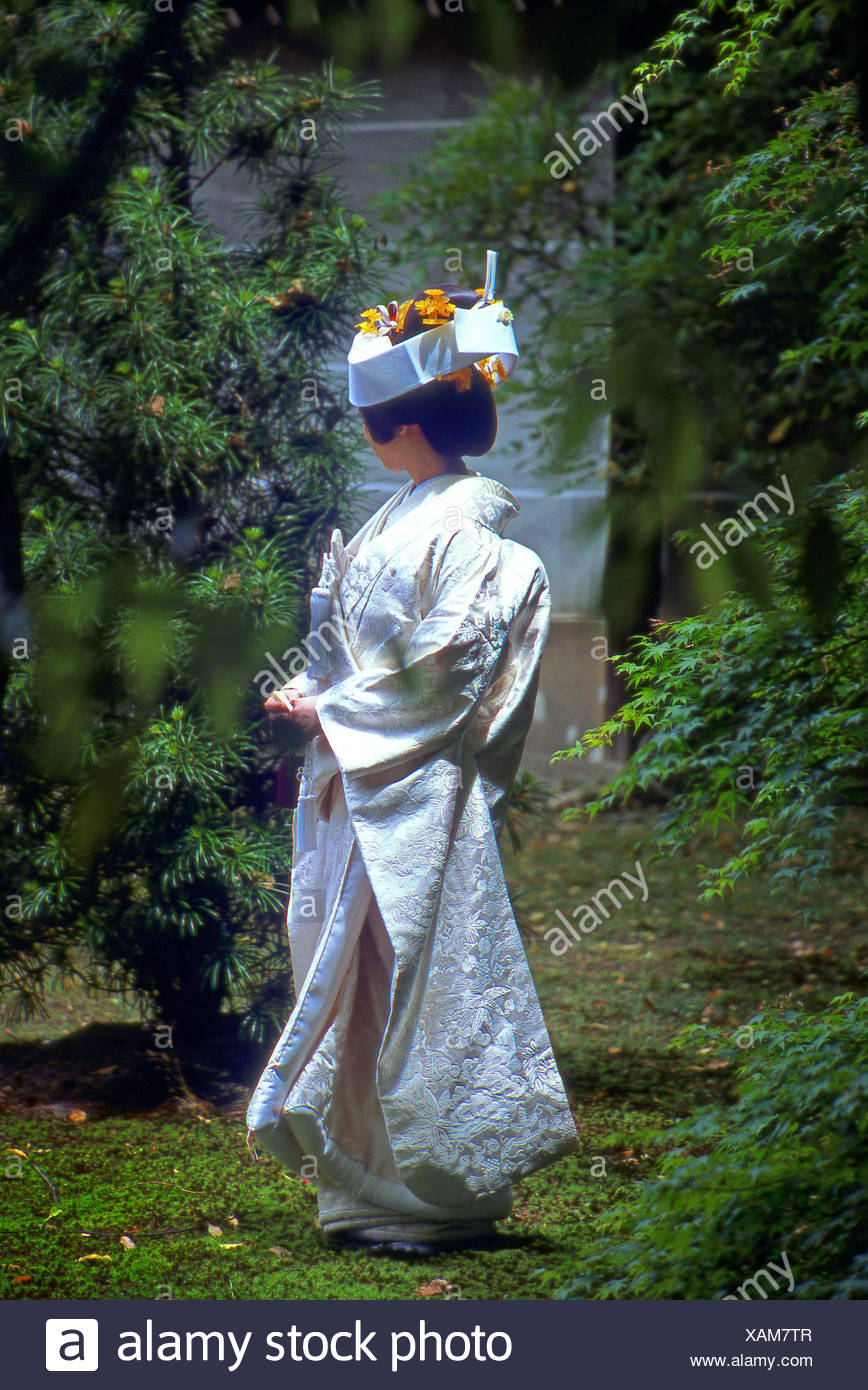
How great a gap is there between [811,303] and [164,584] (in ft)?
7.90

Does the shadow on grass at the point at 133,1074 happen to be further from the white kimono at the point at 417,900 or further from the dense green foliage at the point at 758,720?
the dense green foliage at the point at 758,720

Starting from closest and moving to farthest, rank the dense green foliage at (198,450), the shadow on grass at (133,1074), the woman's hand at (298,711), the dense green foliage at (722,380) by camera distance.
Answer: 1. the dense green foliage at (722,380)
2. the woman's hand at (298,711)
3. the dense green foliage at (198,450)
4. the shadow on grass at (133,1074)

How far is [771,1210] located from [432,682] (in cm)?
101

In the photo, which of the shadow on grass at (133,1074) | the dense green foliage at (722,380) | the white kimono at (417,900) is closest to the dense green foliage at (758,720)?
the dense green foliage at (722,380)

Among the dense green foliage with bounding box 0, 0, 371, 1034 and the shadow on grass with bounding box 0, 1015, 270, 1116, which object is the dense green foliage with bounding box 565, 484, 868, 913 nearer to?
the dense green foliage with bounding box 0, 0, 371, 1034

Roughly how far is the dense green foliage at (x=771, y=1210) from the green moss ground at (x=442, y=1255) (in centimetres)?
17

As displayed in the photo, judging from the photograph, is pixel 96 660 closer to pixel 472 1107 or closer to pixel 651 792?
pixel 472 1107

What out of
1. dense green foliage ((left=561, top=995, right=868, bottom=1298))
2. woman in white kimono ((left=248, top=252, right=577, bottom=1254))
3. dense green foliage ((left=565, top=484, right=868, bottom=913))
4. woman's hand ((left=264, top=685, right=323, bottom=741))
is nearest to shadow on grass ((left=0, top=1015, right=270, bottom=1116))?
woman in white kimono ((left=248, top=252, right=577, bottom=1254))

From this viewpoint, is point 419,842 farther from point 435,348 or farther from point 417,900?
point 435,348

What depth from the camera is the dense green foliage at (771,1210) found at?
1646mm

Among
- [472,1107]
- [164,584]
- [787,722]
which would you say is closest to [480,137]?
[787,722]

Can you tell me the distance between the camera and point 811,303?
10.1 ft

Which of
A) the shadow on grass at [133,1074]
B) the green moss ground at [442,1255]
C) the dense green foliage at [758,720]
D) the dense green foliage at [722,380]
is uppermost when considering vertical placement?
the dense green foliage at [722,380]

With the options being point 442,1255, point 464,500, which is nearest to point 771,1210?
point 442,1255
